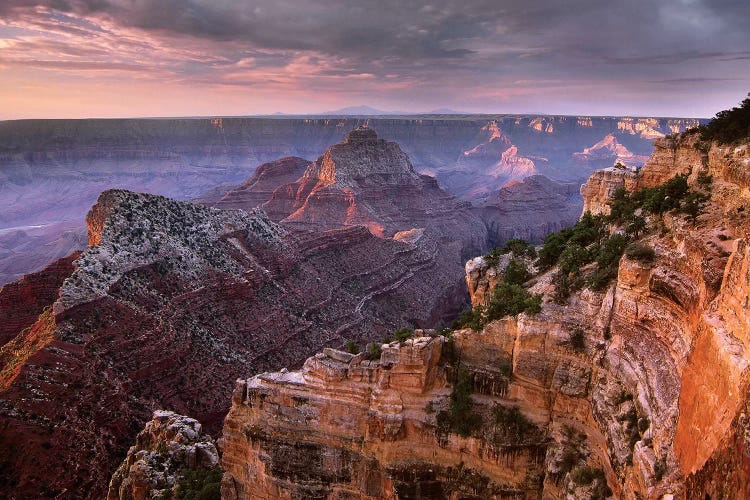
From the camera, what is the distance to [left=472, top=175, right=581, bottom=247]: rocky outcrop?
109 m

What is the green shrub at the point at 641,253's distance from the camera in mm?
16094

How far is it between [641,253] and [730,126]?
10486 millimetres

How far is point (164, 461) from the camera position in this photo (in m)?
24.6

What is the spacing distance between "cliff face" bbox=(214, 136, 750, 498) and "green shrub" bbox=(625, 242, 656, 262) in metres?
0.19

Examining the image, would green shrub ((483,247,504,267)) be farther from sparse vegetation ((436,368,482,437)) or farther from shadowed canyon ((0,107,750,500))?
sparse vegetation ((436,368,482,437))

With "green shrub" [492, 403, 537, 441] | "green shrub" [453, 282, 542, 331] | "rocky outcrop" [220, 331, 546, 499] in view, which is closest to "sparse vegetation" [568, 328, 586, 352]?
"green shrub" [453, 282, 542, 331]

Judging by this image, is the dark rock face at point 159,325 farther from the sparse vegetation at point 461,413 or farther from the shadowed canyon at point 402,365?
the sparse vegetation at point 461,413

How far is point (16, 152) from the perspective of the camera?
174250 mm

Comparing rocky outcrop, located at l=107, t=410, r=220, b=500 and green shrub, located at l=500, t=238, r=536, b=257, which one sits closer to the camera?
rocky outcrop, located at l=107, t=410, r=220, b=500

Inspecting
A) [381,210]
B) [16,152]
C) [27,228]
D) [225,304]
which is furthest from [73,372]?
[16,152]

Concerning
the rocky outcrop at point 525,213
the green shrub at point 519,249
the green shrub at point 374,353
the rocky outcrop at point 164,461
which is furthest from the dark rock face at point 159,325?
the rocky outcrop at point 525,213

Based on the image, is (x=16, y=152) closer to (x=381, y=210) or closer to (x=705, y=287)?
(x=381, y=210)

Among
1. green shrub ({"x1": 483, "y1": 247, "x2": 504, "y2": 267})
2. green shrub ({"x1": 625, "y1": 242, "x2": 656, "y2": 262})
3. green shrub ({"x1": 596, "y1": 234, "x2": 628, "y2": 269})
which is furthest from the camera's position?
green shrub ({"x1": 483, "y1": 247, "x2": 504, "y2": 267})

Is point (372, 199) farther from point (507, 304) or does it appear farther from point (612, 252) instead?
point (612, 252)
